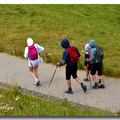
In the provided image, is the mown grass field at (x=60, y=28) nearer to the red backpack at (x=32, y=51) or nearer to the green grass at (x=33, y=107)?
the red backpack at (x=32, y=51)

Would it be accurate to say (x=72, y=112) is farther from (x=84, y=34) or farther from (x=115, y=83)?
(x=84, y=34)

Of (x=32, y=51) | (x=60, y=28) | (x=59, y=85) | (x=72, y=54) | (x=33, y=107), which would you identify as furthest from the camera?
(x=60, y=28)

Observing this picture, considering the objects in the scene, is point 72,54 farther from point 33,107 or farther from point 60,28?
point 60,28

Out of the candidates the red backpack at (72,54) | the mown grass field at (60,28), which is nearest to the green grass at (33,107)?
the red backpack at (72,54)

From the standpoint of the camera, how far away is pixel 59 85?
743 centimetres

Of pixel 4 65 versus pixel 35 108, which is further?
pixel 4 65

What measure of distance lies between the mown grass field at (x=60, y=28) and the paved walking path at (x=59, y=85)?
706 mm

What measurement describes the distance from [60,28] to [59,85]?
31.8 ft

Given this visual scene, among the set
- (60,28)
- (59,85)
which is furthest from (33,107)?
(60,28)

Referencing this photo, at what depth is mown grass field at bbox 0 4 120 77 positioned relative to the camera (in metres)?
10.9

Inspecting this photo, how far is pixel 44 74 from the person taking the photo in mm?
8492

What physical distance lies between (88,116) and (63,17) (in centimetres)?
1580

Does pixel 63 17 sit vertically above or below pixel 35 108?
above

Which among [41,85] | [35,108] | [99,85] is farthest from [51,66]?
[35,108]
